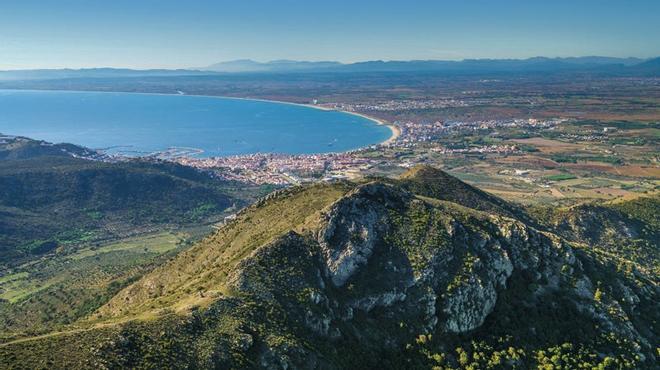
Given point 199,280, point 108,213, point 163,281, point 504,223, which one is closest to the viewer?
point 199,280

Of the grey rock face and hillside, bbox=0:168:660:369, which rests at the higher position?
the grey rock face

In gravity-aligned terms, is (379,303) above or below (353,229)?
below

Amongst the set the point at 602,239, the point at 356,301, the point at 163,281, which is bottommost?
the point at 602,239

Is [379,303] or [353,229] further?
[353,229]

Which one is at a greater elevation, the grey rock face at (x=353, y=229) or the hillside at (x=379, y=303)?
the grey rock face at (x=353, y=229)

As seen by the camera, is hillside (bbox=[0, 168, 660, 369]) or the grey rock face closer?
hillside (bbox=[0, 168, 660, 369])

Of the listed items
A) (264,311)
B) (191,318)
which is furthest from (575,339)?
(191,318)

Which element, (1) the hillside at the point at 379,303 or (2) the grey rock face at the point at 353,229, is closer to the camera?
(1) the hillside at the point at 379,303

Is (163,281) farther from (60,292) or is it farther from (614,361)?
(614,361)
